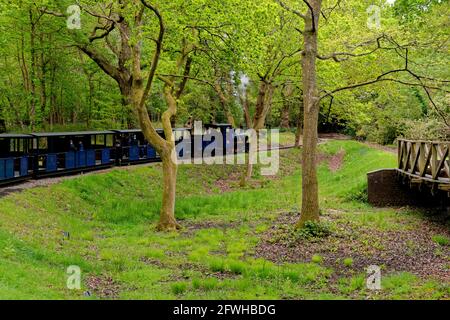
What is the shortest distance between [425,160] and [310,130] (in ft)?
13.3

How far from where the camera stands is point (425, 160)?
1630 centimetres

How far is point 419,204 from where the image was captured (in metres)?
20.2

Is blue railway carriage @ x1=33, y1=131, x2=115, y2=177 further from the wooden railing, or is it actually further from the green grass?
the wooden railing

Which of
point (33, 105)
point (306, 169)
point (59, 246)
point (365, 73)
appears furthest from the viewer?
point (33, 105)

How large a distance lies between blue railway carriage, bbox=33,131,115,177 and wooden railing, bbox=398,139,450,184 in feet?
50.1

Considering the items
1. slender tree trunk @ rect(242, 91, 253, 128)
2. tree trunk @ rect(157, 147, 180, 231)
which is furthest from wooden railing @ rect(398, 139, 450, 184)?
slender tree trunk @ rect(242, 91, 253, 128)

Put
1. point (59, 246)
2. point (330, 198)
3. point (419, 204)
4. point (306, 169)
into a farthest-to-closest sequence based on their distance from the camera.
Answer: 1. point (330, 198)
2. point (419, 204)
3. point (306, 169)
4. point (59, 246)

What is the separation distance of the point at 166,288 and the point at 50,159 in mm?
14756

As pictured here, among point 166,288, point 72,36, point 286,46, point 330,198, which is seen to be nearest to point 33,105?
point 72,36

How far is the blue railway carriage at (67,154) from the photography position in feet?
75.4

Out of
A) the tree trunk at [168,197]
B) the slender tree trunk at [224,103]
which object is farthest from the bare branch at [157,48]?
the slender tree trunk at [224,103]

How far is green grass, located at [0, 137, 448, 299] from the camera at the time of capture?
1006cm

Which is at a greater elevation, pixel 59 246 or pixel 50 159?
pixel 50 159
